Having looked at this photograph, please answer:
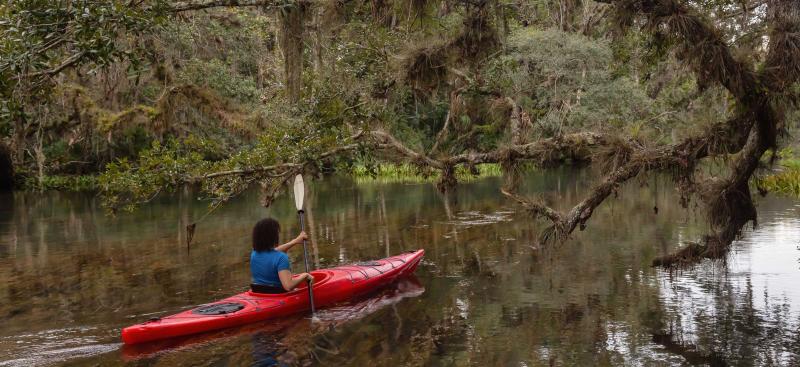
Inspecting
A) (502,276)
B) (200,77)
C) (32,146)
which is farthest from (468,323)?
(32,146)

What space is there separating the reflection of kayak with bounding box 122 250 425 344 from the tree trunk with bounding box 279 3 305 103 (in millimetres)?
4472

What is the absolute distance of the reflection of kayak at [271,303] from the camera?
684cm

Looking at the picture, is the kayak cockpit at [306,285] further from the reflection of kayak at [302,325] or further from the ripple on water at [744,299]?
the ripple on water at [744,299]

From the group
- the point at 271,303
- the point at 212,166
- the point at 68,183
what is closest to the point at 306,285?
the point at 271,303

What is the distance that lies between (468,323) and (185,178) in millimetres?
3819

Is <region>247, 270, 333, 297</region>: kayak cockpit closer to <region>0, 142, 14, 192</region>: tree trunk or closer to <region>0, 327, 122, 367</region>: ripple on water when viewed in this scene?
<region>0, 327, 122, 367</region>: ripple on water

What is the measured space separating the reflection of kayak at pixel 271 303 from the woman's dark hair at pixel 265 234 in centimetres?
53

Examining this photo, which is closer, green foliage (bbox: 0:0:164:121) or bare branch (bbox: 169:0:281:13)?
green foliage (bbox: 0:0:164:121)

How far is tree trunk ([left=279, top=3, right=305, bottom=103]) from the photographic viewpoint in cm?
1199

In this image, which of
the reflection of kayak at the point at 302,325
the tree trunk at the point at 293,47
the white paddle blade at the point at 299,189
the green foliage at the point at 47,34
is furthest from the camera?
the tree trunk at the point at 293,47

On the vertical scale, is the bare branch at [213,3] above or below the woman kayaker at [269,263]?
above

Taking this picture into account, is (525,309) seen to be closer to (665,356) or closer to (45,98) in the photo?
(665,356)

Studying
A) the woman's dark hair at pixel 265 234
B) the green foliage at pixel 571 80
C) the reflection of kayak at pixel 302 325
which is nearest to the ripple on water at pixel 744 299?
the reflection of kayak at pixel 302 325

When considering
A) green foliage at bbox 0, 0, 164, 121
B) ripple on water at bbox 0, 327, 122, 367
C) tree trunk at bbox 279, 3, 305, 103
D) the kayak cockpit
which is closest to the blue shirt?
the kayak cockpit
